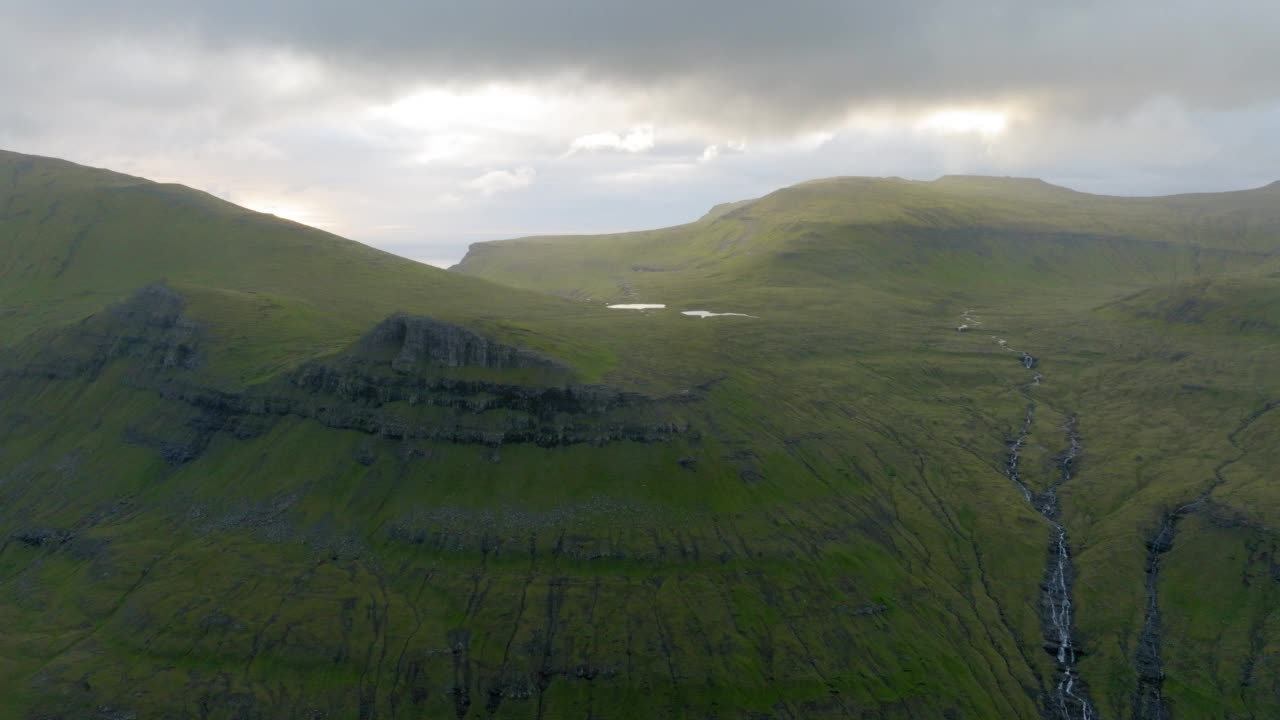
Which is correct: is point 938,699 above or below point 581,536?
below

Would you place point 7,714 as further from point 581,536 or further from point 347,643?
point 581,536

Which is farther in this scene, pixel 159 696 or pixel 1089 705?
pixel 1089 705

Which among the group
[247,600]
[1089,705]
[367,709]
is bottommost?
[1089,705]

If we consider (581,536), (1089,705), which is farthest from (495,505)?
(1089,705)

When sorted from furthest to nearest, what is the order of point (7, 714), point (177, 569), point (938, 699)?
point (177, 569)
point (938, 699)
point (7, 714)

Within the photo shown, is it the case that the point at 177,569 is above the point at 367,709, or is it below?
above

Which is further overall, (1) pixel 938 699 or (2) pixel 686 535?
(2) pixel 686 535

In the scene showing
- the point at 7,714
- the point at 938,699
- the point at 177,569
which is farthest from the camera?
the point at 177,569

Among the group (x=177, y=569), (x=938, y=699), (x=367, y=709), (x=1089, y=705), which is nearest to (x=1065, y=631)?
(x=1089, y=705)

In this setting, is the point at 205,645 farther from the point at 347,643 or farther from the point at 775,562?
the point at 775,562
